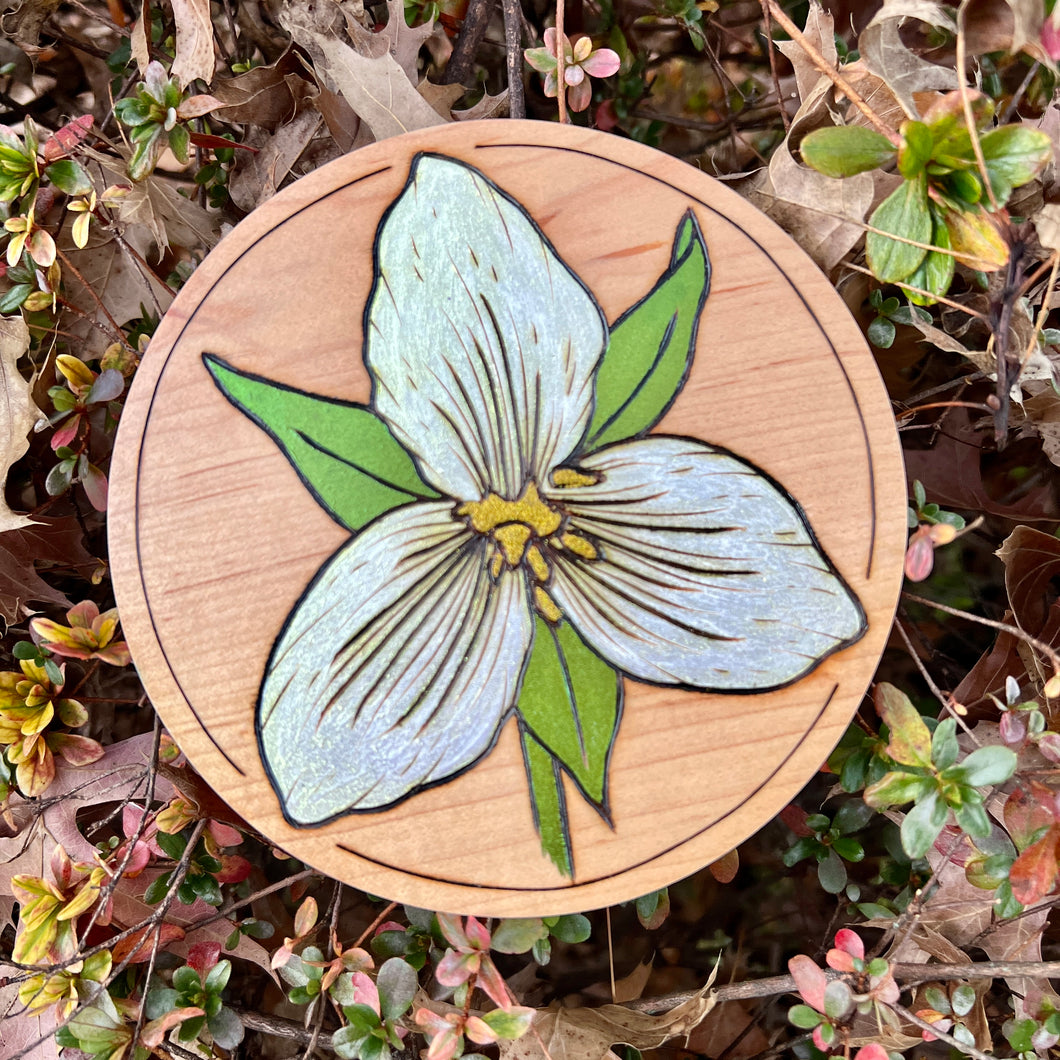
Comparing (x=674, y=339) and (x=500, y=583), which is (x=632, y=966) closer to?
(x=500, y=583)

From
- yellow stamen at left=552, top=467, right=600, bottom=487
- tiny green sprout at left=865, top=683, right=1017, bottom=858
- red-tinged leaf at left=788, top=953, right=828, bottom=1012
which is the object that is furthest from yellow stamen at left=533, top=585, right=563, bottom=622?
red-tinged leaf at left=788, top=953, right=828, bottom=1012

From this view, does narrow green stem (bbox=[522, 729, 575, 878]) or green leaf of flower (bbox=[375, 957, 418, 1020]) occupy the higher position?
narrow green stem (bbox=[522, 729, 575, 878])

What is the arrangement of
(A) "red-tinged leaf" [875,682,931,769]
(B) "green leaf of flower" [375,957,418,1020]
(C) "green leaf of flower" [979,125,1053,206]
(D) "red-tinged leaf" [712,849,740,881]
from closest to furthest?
(C) "green leaf of flower" [979,125,1053,206], (A) "red-tinged leaf" [875,682,931,769], (B) "green leaf of flower" [375,957,418,1020], (D) "red-tinged leaf" [712,849,740,881]

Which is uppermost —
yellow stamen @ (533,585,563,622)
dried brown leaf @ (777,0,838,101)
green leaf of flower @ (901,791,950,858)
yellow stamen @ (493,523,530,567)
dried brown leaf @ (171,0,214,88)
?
dried brown leaf @ (171,0,214,88)

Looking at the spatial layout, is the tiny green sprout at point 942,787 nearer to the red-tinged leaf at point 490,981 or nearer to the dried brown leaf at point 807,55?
the red-tinged leaf at point 490,981

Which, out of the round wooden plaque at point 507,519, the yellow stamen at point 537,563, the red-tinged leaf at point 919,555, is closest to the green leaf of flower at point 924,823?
the round wooden plaque at point 507,519

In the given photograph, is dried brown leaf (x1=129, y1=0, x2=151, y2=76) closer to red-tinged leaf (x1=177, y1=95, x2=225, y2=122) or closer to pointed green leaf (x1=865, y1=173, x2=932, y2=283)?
red-tinged leaf (x1=177, y1=95, x2=225, y2=122)

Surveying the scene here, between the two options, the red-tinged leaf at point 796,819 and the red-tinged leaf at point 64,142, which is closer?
the red-tinged leaf at point 64,142
